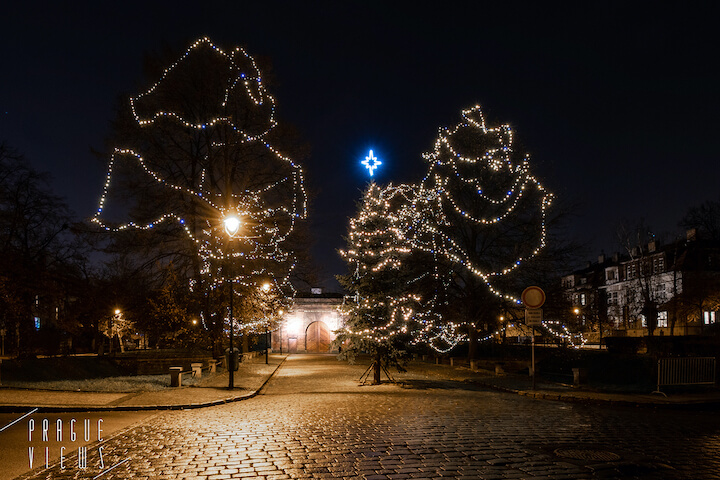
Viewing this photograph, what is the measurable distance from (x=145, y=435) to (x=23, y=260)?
1847cm

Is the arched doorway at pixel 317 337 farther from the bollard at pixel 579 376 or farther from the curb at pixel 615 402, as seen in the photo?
the curb at pixel 615 402

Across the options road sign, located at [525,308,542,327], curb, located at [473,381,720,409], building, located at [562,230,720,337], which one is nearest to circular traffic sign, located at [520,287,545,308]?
road sign, located at [525,308,542,327]

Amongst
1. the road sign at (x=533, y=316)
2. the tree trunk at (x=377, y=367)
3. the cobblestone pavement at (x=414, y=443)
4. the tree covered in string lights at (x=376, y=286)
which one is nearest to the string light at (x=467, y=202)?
the tree covered in string lights at (x=376, y=286)

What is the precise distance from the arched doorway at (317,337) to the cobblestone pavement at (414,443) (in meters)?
47.2

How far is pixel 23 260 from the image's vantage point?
1014 inches

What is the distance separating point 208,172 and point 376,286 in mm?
13357

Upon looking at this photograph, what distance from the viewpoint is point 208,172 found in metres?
31.8

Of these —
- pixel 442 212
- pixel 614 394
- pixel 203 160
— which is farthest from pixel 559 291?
pixel 203 160

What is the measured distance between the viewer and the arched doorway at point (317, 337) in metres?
62.6

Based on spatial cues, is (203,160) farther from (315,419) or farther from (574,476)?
(574,476)

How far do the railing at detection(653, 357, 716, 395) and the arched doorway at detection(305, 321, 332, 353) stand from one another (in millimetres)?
46259

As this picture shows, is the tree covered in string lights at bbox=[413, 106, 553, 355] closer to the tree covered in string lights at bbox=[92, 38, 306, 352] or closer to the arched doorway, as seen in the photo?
the tree covered in string lights at bbox=[92, 38, 306, 352]

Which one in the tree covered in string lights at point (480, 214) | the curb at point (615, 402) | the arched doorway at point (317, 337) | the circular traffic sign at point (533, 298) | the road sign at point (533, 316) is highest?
the tree covered in string lights at point (480, 214)

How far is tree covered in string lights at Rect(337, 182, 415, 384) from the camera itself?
72.9ft
